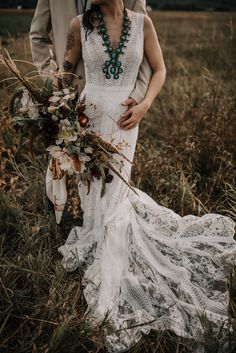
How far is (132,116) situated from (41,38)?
1082 mm

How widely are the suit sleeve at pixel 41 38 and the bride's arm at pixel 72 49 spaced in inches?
11.5

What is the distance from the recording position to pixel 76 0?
2.86m

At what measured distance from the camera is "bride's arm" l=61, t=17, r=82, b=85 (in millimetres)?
2641

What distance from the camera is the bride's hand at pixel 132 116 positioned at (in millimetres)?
2633

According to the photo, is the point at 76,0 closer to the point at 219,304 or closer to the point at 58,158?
the point at 58,158

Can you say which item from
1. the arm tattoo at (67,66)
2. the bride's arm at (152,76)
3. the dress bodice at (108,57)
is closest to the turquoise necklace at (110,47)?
the dress bodice at (108,57)

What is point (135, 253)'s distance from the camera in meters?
2.73

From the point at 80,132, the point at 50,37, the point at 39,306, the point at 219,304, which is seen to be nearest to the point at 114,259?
the point at 39,306

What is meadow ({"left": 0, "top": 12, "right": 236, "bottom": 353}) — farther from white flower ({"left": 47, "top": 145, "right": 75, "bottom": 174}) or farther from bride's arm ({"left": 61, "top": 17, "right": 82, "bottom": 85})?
bride's arm ({"left": 61, "top": 17, "right": 82, "bottom": 85})

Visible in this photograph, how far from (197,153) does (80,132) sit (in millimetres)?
2124

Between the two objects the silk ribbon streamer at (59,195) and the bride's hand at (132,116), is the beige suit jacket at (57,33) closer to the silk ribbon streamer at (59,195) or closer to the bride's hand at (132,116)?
the bride's hand at (132,116)

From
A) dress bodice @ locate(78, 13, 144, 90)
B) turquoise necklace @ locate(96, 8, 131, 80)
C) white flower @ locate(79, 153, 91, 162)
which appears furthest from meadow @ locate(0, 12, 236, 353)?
turquoise necklace @ locate(96, 8, 131, 80)

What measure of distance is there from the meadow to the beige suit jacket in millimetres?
682

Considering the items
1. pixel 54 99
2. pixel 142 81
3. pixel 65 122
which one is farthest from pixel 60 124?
pixel 142 81
